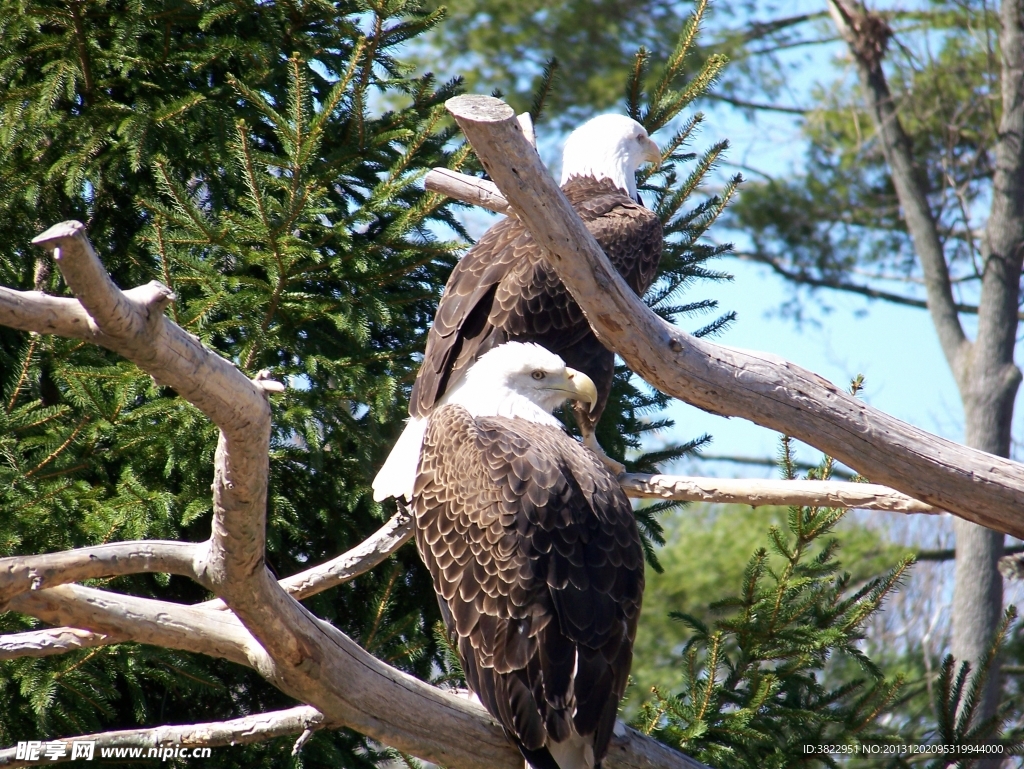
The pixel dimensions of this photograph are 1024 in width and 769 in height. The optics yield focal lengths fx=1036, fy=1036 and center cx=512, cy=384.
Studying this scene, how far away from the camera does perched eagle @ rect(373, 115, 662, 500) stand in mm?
3963

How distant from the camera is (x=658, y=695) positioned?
3.95m

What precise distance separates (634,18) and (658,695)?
9.29m

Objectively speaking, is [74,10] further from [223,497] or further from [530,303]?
[223,497]

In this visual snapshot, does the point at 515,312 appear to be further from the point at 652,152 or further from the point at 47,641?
the point at 47,641

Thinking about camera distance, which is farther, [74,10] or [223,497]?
[74,10]

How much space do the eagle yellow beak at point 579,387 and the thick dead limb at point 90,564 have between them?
1675 millimetres

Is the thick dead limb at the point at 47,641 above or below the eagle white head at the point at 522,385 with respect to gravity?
below

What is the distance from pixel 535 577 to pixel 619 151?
8.84 ft

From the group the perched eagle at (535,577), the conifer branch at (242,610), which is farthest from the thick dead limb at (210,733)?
the perched eagle at (535,577)

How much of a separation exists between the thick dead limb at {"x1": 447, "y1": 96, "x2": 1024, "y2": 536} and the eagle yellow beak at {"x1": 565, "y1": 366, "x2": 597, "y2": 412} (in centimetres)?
74

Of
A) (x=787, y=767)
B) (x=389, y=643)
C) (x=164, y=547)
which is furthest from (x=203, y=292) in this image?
(x=787, y=767)

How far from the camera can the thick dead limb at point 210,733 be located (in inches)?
120

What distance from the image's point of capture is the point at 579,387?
3.80 metres

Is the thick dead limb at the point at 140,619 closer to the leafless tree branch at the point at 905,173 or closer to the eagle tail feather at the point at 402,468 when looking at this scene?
the eagle tail feather at the point at 402,468
